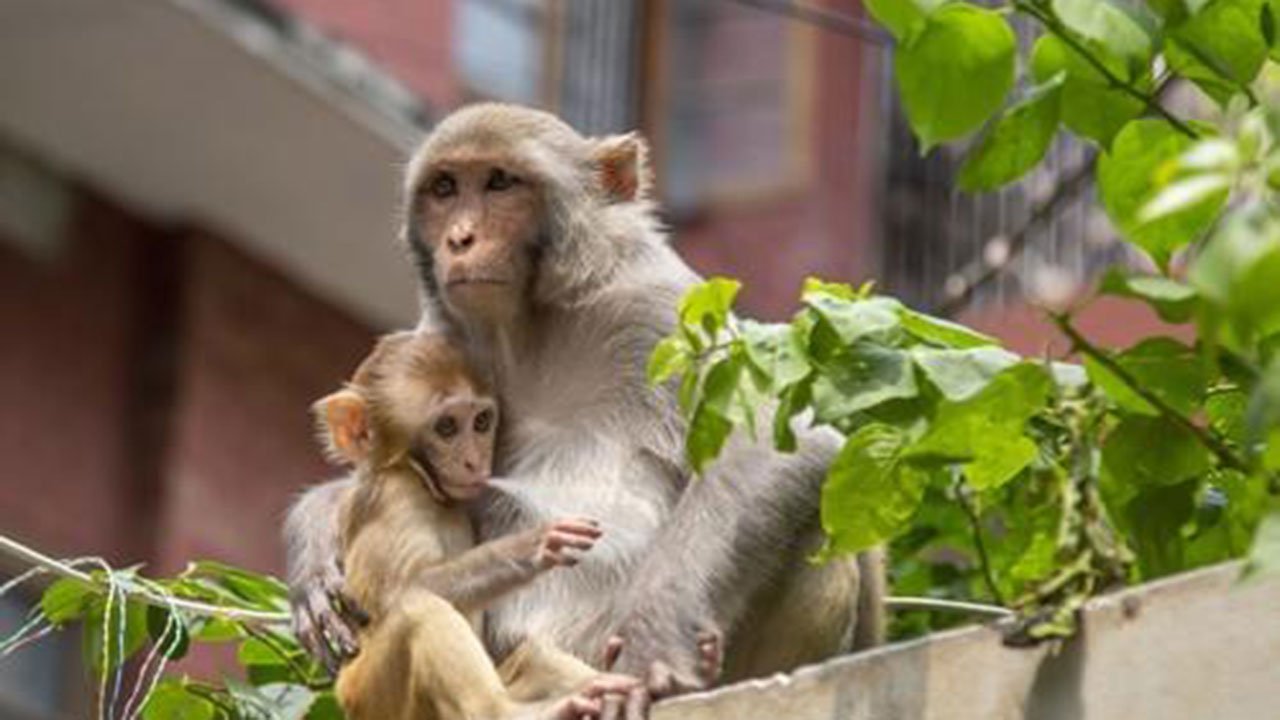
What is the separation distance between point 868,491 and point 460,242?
7.24 ft

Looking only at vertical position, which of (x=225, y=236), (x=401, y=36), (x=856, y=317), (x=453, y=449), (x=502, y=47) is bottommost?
(x=856, y=317)

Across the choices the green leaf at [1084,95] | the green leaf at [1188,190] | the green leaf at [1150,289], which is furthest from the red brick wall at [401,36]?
the green leaf at [1188,190]

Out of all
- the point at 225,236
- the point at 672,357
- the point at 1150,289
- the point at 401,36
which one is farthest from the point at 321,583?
the point at 225,236

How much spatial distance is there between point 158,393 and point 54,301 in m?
0.74

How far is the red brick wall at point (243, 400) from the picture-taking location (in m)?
23.5

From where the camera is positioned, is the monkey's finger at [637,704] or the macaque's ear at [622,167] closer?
the monkey's finger at [637,704]

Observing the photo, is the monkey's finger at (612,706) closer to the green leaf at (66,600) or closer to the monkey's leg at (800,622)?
the monkey's leg at (800,622)

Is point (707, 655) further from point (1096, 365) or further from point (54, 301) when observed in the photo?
point (54, 301)

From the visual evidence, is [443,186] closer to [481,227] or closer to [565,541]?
[481,227]

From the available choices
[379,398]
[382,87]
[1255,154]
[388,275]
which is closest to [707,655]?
[379,398]

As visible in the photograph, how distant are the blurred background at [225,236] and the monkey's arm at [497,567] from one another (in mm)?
10895

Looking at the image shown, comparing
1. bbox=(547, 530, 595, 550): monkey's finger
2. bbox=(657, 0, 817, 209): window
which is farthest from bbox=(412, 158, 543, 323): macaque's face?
bbox=(657, 0, 817, 209): window

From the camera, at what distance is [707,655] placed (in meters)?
9.90

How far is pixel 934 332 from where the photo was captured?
874 cm
